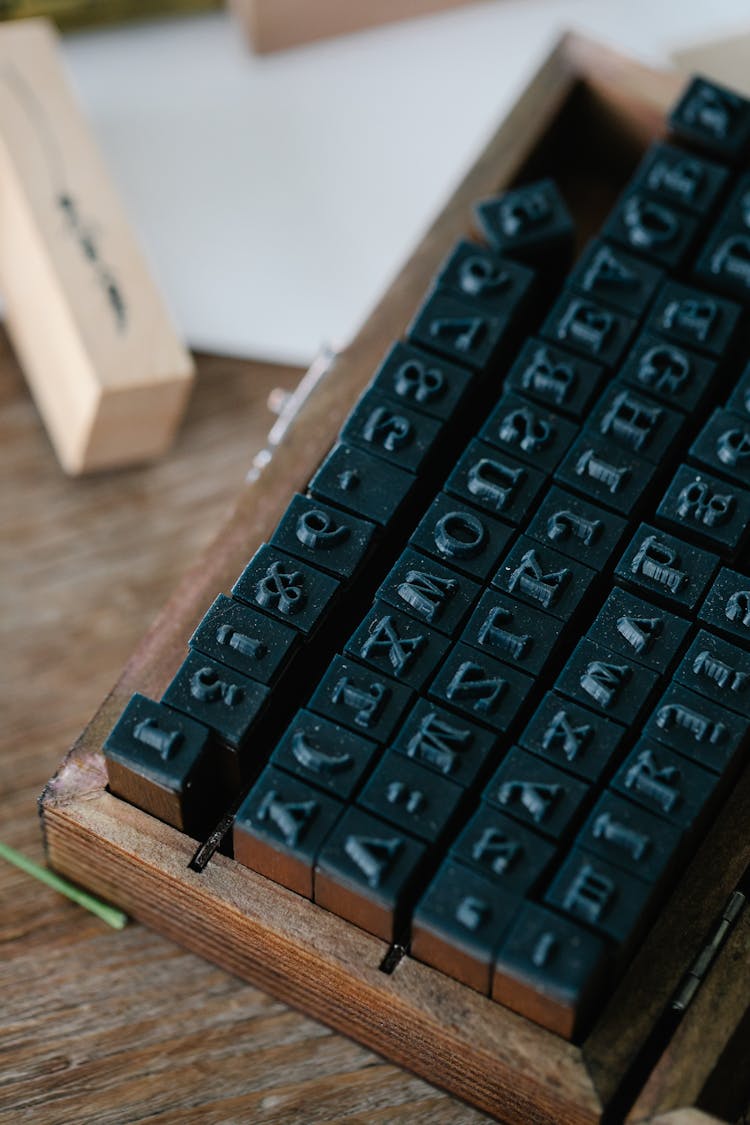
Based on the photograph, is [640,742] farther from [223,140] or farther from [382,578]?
[223,140]

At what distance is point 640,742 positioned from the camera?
742 mm

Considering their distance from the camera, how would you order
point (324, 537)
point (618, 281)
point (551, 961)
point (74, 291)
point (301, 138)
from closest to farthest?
point (551, 961)
point (324, 537)
point (618, 281)
point (74, 291)
point (301, 138)

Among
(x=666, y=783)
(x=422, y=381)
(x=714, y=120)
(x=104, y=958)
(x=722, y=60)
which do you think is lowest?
(x=104, y=958)

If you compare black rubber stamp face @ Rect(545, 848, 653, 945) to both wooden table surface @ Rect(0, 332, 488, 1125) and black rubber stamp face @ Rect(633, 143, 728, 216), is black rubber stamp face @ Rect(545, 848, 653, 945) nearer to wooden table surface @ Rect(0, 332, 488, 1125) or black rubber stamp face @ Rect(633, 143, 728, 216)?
wooden table surface @ Rect(0, 332, 488, 1125)

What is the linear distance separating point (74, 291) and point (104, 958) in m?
0.38

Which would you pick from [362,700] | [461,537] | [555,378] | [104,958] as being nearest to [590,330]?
[555,378]

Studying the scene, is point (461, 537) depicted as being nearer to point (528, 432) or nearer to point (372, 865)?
point (528, 432)

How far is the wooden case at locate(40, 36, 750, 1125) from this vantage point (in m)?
0.72

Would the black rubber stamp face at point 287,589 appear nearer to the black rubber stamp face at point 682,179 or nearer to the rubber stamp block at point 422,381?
the rubber stamp block at point 422,381

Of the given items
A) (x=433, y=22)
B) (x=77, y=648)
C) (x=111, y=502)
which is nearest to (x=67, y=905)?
(x=77, y=648)

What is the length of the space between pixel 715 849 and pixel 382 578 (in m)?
0.20

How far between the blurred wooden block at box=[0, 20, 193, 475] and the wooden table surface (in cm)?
4

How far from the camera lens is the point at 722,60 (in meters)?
1.22

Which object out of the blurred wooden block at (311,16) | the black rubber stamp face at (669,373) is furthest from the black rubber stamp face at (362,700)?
the blurred wooden block at (311,16)
